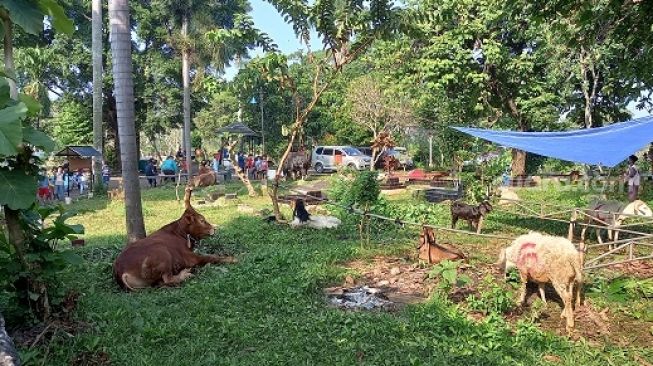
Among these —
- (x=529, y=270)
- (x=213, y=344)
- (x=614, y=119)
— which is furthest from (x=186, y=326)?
(x=614, y=119)

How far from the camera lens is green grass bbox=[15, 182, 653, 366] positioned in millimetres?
4016

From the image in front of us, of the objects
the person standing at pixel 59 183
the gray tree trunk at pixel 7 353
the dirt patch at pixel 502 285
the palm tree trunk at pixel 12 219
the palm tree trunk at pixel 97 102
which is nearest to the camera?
the gray tree trunk at pixel 7 353

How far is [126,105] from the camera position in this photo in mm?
7465

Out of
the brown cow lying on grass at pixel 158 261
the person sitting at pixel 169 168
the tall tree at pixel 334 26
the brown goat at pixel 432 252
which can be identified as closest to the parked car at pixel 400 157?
the person sitting at pixel 169 168

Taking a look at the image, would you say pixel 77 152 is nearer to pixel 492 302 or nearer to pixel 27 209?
pixel 27 209

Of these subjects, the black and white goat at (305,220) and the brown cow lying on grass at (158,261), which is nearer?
the brown cow lying on grass at (158,261)

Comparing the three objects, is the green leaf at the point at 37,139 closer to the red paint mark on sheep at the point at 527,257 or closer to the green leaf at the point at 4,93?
the green leaf at the point at 4,93

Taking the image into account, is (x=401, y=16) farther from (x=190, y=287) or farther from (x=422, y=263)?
(x=190, y=287)

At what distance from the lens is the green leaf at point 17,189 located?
12.0 ft

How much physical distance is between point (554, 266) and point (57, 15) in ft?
15.6

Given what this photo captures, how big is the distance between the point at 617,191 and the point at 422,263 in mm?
12198

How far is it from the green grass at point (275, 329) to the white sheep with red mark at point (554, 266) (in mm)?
618

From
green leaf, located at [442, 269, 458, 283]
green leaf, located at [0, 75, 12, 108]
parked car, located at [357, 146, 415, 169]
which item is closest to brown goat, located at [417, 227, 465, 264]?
green leaf, located at [442, 269, 458, 283]

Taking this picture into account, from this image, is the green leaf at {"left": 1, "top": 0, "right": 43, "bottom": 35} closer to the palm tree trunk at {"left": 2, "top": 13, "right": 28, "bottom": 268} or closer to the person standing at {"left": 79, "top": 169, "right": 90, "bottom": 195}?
the palm tree trunk at {"left": 2, "top": 13, "right": 28, "bottom": 268}
